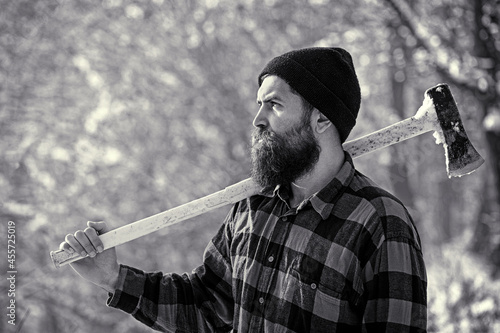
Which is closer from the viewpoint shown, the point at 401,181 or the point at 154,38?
the point at 154,38

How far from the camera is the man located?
6.39ft

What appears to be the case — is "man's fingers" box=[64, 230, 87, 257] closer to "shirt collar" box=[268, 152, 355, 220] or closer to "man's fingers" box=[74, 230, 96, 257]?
"man's fingers" box=[74, 230, 96, 257]

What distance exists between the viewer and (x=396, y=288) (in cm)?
188

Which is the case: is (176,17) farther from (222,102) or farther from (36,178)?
(36,178)

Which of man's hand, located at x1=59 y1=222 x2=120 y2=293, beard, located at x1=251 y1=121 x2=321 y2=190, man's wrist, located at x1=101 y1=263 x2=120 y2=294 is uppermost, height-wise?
beard, located at x1=251 y1=121 x2=321 y2=190

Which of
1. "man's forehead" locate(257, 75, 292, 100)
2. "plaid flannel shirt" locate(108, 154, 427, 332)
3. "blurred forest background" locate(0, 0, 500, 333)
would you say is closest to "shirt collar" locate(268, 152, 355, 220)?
"plaid flannel shirt" locate(108, 154, 427, 332)

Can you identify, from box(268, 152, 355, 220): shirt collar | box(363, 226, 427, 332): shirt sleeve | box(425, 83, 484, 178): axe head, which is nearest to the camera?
box(363, 226, 427, 332): shirt sleeve

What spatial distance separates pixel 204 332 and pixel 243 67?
19.7 feet

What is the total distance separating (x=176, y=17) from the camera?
7574 millimetres

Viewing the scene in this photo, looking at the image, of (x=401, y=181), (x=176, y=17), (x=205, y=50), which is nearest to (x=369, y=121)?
(x=401, y=181)

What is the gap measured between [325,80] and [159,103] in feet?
18.9

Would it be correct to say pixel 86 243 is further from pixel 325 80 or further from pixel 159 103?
pixel 159 103

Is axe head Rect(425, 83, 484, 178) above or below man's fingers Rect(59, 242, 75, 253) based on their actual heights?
above

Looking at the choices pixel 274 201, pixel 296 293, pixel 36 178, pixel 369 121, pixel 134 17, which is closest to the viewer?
pixel 296 293
